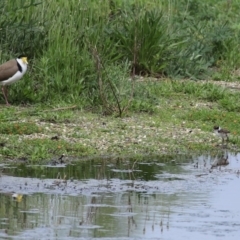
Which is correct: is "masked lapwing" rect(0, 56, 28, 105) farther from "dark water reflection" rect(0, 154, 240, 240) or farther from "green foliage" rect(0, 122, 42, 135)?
"dark water reflection" rect(0, 154, 240, 240)

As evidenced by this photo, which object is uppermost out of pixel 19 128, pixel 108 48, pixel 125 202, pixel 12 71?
pixel 108 48

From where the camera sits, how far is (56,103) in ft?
45.7

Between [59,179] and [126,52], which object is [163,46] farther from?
[59,179]

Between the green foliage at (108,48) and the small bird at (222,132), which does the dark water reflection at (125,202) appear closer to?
the small bird at (222,132)

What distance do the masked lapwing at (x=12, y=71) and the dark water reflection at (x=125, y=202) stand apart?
3.03 metres

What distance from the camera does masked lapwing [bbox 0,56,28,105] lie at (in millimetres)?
13742

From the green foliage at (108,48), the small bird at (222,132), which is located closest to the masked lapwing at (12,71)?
the green foliage at (108,48)

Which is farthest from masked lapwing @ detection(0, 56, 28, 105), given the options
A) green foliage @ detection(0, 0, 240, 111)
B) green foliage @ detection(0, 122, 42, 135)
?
green foliage @ detection(0, 122, 42, 135)

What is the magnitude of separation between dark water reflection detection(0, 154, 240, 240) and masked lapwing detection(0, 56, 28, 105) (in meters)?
3.03

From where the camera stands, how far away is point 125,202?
9195mm

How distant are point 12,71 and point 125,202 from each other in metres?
4.95

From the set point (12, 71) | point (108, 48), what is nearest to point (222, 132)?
point (12, 71)

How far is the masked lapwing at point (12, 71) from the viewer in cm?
1374

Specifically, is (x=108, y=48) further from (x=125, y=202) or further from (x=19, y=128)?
(x=125, y=202)
